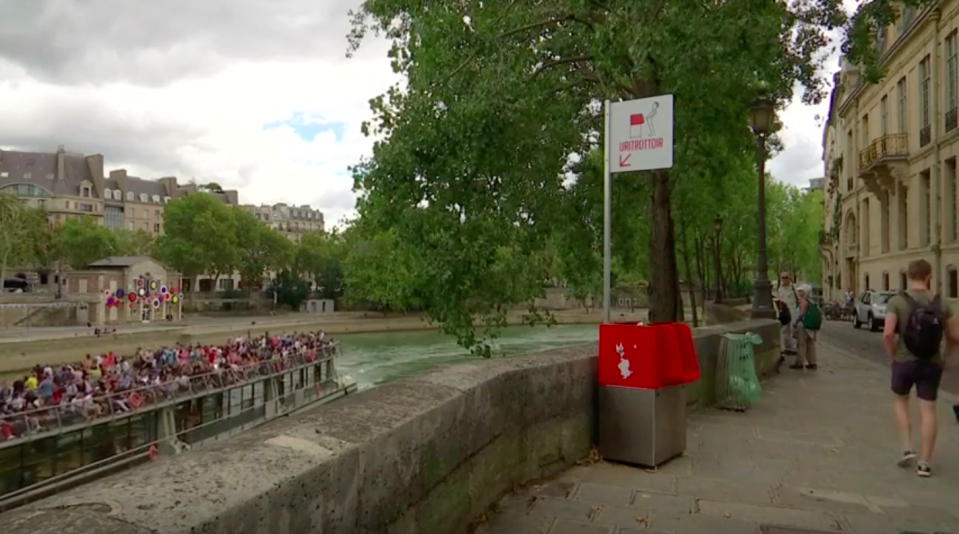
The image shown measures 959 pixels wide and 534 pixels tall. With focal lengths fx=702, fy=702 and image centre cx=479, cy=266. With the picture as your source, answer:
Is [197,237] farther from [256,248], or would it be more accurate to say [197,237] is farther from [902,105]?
[902,105]

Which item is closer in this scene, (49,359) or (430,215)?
(430,215)

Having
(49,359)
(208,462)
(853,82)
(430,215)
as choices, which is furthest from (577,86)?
(49,359)

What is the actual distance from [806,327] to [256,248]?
274 feet

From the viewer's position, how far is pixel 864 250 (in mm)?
39281

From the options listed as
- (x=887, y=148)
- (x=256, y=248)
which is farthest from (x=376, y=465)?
(x=256, y=248)

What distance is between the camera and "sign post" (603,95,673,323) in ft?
17.4

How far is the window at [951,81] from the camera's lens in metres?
25.3

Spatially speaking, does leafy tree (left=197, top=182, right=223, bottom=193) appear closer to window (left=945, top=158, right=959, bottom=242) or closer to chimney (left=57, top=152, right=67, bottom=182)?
chimney (left=57, top=152, right=67, bottom=182)

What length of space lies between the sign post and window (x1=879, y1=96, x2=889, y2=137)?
110 feet

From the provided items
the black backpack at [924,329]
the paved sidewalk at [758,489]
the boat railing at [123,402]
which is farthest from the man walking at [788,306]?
the boat railing at [123,402]

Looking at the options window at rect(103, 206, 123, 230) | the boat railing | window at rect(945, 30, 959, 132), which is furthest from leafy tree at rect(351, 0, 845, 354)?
window at rect(103, 206, 123, 230)

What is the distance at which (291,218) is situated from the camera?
162 metres

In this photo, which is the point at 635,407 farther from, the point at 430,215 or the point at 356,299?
the point at 356,299

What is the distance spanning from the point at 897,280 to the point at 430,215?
2890 centimetres
